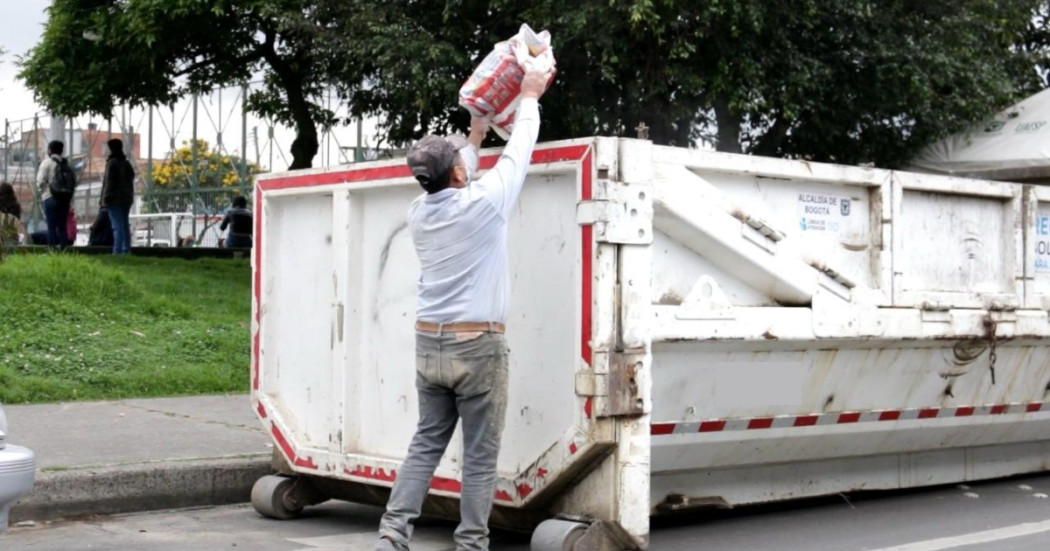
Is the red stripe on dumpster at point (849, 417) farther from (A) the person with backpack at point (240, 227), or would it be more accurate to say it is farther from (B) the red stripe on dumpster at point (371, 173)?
(A) the person with backpack at point (240, 227)

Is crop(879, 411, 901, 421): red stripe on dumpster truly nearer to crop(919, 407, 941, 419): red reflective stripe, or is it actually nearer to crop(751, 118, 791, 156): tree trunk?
crop(919, 407, 941, 419): red reflective stripe

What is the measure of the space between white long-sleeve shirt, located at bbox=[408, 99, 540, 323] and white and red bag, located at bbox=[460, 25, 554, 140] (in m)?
0.25

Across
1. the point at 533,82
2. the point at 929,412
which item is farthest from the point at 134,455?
the point at 929,412

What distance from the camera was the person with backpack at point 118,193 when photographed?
17312 millimetres

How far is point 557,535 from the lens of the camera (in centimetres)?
539

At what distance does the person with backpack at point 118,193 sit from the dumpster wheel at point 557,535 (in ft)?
42.4

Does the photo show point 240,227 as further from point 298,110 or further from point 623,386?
point 623,386

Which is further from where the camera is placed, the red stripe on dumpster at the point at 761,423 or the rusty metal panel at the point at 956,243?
the rusty metal panel at the point at 956,243

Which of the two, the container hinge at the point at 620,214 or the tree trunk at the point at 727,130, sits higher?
the tree trunk at the point at 727,130

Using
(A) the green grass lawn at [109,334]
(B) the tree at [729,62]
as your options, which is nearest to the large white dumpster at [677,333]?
(A) the green grass lawn at [109,334]

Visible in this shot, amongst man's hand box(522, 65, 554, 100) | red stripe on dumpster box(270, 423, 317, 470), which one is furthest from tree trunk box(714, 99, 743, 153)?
man's hand box(522, 65, 554, 100)

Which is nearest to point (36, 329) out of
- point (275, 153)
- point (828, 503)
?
point (828, 503)

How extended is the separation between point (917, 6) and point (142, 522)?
33.9 feet

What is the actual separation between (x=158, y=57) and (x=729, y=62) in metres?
9.02
